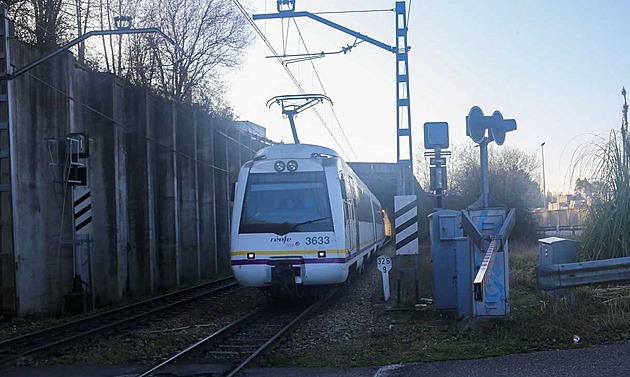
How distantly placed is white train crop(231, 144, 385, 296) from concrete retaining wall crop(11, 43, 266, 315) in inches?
163

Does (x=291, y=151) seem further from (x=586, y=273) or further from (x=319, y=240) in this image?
(x=586, y=273)

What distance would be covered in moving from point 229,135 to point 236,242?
19202 millimetres

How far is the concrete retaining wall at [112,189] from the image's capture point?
1483cm

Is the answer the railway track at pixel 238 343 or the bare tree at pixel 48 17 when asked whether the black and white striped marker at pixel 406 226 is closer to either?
the railway track at pixel 238 343

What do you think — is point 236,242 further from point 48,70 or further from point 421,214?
point 421,214

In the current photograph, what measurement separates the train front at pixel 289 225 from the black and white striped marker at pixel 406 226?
4.12 ft

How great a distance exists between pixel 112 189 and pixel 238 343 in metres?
9.29

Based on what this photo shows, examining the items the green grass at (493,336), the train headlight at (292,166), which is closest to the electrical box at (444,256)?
the green grass at (493,336)

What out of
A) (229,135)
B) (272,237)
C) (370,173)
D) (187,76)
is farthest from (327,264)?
(370,173)

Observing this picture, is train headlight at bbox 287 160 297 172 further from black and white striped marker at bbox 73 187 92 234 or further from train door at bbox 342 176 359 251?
black and white striped marker at bbox 73 187 92 234

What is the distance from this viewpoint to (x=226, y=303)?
16750 mm

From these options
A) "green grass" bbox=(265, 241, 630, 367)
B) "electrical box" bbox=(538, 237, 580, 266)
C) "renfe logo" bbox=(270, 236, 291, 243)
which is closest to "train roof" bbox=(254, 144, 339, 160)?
"renfe logo" bbox=(270, 236, 291, 243)

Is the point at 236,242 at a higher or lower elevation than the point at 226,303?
higher

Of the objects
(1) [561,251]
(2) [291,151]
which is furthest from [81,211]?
(1) [561,251]
